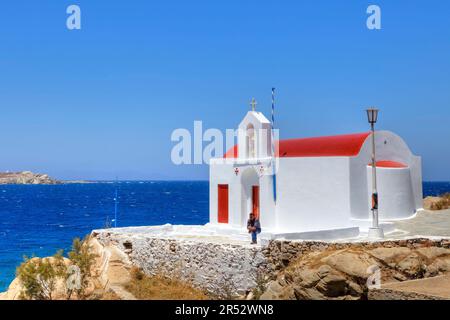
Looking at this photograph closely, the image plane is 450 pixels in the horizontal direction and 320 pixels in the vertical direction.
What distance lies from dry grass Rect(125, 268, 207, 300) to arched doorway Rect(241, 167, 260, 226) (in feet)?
14.8

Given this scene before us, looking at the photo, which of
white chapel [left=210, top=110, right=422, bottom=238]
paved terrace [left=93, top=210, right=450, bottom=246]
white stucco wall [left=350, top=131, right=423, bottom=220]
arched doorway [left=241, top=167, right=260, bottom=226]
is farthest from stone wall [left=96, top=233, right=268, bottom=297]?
white stucco wall [left=350, top=131, right=423, bottom=220]

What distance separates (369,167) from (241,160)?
5.61 metres

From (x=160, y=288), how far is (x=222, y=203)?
232 inches

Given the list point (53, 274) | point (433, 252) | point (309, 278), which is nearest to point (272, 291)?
point (309, 278)

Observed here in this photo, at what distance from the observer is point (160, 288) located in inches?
770

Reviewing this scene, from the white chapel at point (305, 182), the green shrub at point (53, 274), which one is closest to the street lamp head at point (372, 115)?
the white chapel at point (305, 182)

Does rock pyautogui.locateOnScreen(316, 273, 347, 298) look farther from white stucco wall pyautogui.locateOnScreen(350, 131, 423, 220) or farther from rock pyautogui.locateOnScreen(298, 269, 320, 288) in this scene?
white stucco wall pyautogui.locateOnScreen(350, 131, 423, 220)

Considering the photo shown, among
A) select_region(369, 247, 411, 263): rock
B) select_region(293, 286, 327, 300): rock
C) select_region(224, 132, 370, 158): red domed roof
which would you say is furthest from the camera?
select_region(224, 132, 370, 158): red domed roof

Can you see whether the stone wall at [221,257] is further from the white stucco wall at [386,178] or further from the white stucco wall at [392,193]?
the white stucco wall at [392,193]

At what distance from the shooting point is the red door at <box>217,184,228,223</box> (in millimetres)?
24000

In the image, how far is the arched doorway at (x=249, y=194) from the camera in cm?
2294

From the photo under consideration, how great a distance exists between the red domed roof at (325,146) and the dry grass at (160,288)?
23.9ft

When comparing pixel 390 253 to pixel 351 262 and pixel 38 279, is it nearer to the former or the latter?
pixel 351 262

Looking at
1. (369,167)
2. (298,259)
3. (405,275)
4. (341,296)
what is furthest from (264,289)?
(369,167)
